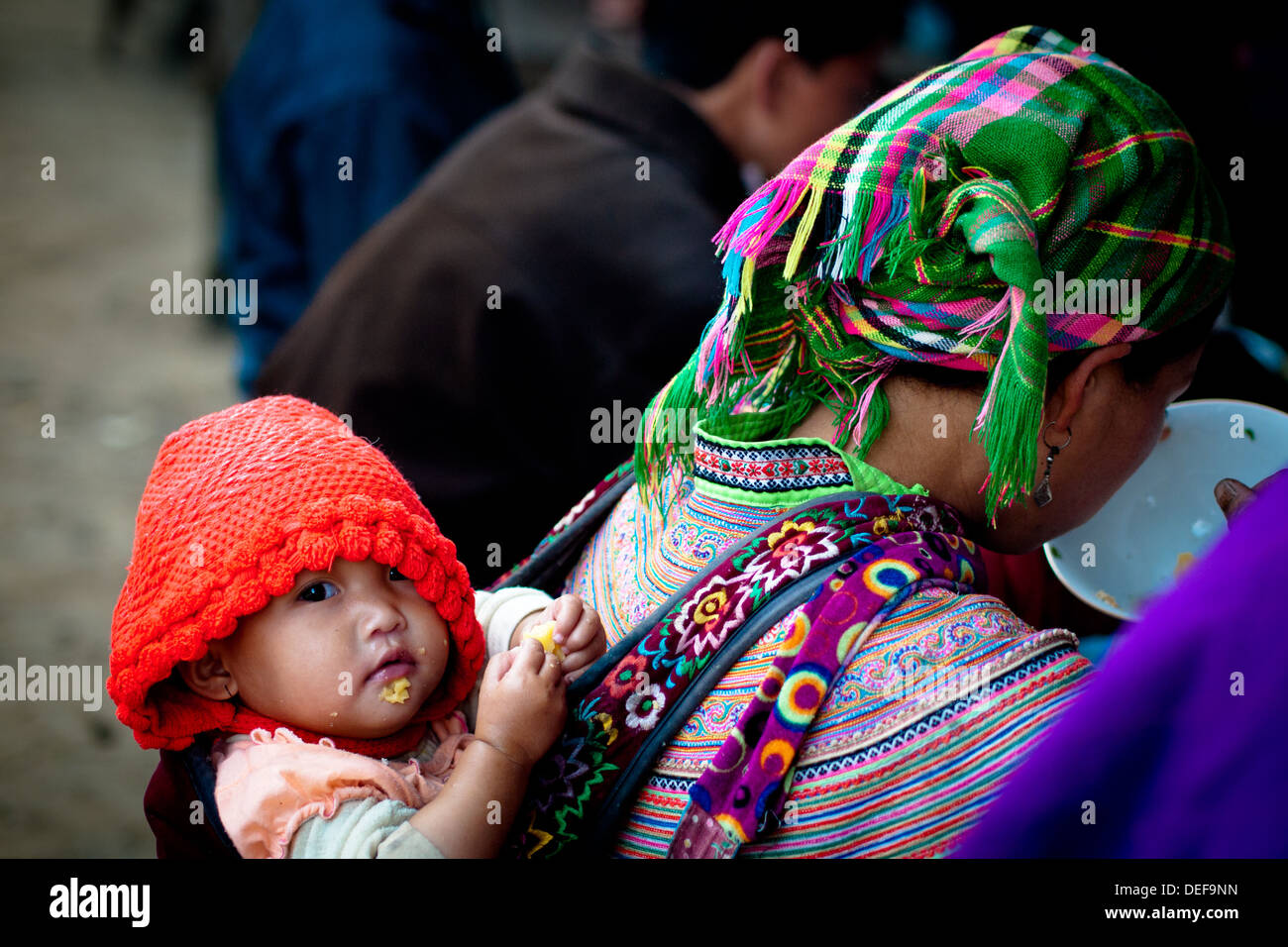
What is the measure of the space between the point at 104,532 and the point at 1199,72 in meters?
4.29

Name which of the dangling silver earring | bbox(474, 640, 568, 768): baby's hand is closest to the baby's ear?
bbox(474, 640, 568, 768): baby's hand

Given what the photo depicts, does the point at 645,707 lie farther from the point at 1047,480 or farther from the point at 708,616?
the point at 1047,480

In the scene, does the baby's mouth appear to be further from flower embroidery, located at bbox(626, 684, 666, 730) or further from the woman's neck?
the woman's neck

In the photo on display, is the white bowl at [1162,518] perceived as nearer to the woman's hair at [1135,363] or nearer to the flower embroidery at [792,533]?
the woman's hair at [1135,363]

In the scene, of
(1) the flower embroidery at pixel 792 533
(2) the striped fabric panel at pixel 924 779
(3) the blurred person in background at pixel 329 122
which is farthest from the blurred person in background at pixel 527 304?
(2) the striped fabric panel at pixel 924 779

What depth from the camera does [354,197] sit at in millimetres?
3500

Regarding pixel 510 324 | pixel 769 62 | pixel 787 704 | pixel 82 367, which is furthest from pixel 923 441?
pixel 82 367

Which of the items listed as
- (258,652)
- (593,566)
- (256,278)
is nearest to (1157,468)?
(593,566)

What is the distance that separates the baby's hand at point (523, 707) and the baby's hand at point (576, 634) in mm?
75

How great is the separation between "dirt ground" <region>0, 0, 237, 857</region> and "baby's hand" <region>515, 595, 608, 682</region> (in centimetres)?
238

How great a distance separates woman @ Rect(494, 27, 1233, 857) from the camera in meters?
1.24

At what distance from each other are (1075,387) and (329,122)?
2.58 meters

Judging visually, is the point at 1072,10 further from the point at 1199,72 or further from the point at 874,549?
the point at 874,549

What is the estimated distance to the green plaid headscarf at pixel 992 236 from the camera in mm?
1359
